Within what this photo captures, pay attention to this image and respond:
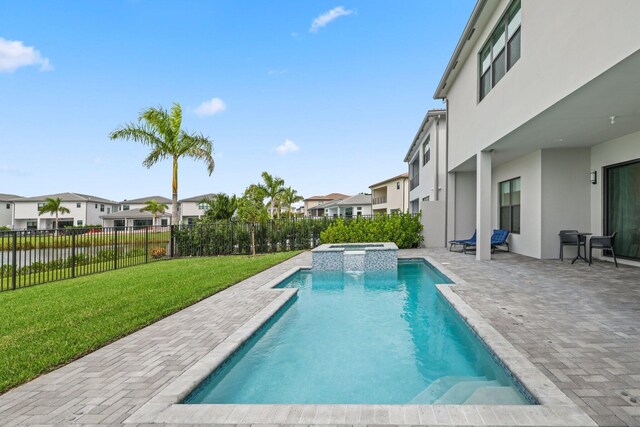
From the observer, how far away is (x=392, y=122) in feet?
75.3

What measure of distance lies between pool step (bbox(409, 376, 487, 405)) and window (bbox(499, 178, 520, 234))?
10.0 m

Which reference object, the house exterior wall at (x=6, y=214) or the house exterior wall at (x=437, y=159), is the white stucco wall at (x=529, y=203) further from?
the house exterior wall at (x=6, y=214)

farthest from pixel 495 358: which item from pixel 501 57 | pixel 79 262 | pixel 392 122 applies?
pixel 392 122

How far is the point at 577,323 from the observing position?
4.32 m

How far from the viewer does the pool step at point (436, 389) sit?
3152 mm

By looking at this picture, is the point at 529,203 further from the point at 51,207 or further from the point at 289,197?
the point at 51,207

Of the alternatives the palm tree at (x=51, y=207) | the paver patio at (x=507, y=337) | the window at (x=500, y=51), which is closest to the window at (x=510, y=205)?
the window at (x=500, y=51)

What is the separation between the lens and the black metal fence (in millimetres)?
8164

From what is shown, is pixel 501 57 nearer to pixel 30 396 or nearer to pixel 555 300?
pixel 555 300

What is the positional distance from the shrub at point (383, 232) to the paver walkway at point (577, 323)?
659 cm

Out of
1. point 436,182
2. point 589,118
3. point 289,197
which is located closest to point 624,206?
point 589,118

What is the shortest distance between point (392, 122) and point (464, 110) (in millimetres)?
11353

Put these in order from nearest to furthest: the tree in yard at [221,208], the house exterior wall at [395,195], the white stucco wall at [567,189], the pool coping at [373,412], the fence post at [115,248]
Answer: the pool coping at [373,412] < the white stucco wall at [567,189] < the fence post at [115,248] < the tree in yard at [221,208] < the house exterior wall at [395,195]

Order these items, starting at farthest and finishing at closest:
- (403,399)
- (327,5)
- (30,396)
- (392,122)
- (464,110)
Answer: (392,122), (327,5), (464,110), (403,399), (30,396)
